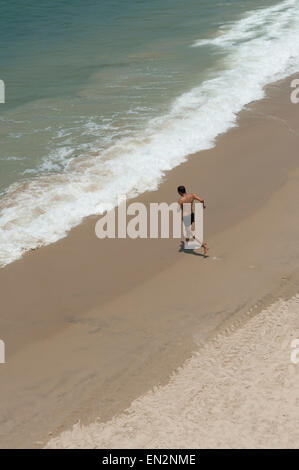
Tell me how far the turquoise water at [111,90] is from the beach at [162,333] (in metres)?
1.41

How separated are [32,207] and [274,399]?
23.5ft

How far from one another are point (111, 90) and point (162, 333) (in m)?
12.2

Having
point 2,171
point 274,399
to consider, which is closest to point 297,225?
point 274,399

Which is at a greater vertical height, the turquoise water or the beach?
the turquoise water

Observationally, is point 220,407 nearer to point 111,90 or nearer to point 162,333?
point 162,333

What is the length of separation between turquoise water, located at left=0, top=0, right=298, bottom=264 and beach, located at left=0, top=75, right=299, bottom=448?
1.41 meters

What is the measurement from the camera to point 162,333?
8.34m

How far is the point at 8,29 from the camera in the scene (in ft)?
85.6

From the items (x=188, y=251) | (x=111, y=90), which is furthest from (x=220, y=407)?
(x=111, y=90)

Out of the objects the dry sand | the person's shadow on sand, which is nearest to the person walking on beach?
the person's shadow on sand

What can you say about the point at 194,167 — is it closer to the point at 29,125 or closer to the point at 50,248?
the point at 50,248

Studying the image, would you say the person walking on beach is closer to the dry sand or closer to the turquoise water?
the turquoise water

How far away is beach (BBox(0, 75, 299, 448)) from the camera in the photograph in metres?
6.79

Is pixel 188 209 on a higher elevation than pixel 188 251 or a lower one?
higher
